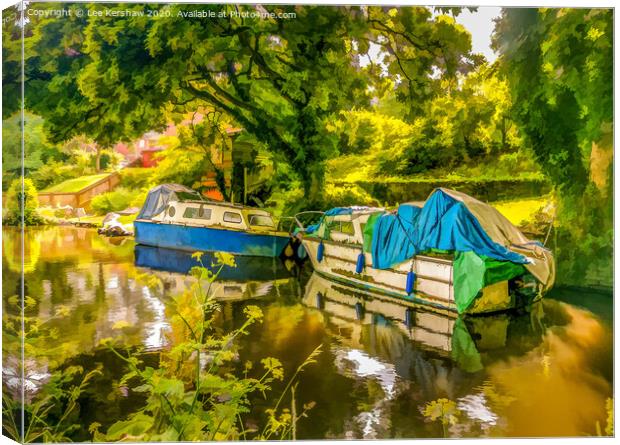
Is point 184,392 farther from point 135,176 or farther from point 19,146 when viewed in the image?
point 19,146

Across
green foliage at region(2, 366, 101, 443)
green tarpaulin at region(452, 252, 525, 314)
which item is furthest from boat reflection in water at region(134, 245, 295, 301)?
green tarpaulin at region(452, 252, 525, 314)

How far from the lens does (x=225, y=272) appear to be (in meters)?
4.63

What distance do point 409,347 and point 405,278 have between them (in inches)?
22.9

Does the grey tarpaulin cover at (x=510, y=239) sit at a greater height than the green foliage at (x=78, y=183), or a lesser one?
lesser

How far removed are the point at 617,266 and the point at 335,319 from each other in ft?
6.58

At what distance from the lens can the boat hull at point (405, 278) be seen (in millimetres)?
4680

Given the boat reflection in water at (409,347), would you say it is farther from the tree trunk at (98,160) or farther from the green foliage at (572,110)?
the tree trunk at (98,160)

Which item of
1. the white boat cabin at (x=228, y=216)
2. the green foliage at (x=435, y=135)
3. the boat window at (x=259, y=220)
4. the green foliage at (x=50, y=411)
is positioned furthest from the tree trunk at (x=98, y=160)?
the green foliage at (x=435, y=135)

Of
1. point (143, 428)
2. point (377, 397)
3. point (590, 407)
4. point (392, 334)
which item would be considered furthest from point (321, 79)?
point (590, 407)

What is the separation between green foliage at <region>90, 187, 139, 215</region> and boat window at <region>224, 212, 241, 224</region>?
68cm

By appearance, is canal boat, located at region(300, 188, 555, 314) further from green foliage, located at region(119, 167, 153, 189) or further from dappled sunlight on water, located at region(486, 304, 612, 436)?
green foliage, located at region(119, 167, 153, 189)

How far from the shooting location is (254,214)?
15.8ft

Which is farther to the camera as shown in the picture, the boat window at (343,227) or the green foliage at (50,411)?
the boat window at (343,227)

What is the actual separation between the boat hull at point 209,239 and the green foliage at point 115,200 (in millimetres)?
258
